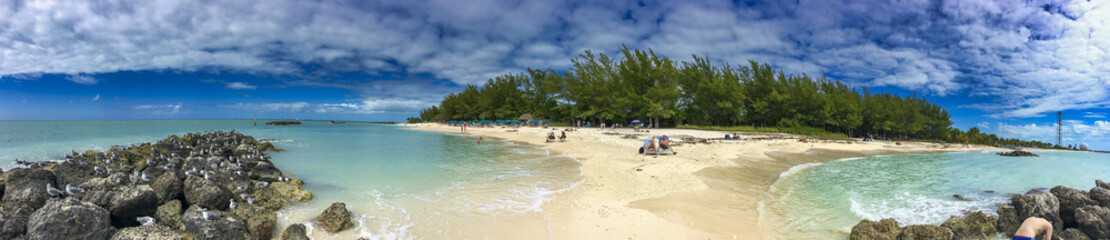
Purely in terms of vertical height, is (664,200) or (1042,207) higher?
(1042,207)

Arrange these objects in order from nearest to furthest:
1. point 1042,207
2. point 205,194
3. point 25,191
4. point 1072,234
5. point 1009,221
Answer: point 1072,234, point 1042,207, point 25,191, point 1009,221, point 205,194

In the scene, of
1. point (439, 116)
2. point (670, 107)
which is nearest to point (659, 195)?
point (670, 107)

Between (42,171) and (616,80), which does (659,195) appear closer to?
(42,171)

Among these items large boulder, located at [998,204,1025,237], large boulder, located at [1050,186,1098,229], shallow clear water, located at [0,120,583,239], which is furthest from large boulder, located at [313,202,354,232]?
large boulder, located at [1050,186,1098,229]

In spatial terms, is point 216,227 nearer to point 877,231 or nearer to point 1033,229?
point 877,231

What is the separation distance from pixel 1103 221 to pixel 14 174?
67.5 ft

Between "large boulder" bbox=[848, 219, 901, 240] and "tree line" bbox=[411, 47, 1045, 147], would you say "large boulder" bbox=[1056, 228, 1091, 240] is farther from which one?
"tree line" bbox=[411, 47, 1045, 147]

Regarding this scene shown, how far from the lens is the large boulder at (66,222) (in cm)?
512

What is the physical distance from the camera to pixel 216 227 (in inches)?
233

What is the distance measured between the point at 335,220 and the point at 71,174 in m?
8.16

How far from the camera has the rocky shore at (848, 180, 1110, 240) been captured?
6055mm

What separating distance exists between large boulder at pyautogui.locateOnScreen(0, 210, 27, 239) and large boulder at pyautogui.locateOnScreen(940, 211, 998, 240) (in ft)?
45.3

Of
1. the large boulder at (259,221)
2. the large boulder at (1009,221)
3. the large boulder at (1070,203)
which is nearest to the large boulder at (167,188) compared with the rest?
the large boulder at (259,221)

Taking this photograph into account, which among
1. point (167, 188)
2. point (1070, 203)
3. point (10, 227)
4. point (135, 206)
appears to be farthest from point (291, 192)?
point (1070, 203)
